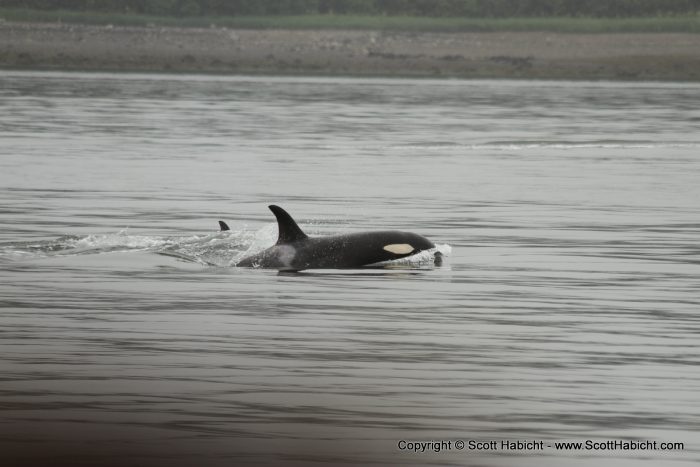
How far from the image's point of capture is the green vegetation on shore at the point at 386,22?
108 metres

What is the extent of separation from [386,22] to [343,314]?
99194 mm

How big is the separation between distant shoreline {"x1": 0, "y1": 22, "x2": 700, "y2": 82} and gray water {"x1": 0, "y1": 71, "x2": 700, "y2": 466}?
60929 mm

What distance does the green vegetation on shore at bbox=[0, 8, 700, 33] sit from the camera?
108 metres

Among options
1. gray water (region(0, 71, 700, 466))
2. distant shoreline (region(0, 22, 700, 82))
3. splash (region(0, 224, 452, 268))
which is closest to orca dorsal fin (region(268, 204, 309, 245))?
gray water (region(0, 71, 700, 466))

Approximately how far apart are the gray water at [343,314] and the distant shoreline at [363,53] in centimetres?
6093

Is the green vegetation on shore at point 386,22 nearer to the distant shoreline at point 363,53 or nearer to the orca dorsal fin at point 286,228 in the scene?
the distant shoreline at point 363,53

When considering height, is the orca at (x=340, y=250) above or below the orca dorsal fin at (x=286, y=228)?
below

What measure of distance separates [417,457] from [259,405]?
5.27 ft

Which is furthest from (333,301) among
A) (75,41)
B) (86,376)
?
(75,41)

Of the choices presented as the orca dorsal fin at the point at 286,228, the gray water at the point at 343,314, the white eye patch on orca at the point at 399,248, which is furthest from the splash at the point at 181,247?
the orca dorsal fin at the point at 286,228

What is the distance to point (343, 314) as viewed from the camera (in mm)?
14109

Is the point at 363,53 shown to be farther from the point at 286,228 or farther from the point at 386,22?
the point at 286,228

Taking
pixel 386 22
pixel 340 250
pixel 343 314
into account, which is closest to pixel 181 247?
pixel 340 250

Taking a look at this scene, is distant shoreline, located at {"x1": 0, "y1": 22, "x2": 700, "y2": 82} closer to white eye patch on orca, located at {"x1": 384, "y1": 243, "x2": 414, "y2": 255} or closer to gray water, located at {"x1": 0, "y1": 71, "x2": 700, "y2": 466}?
gray water, located at {"x1": 0, "y1": 71, "x2": 700, "y2": 466}
